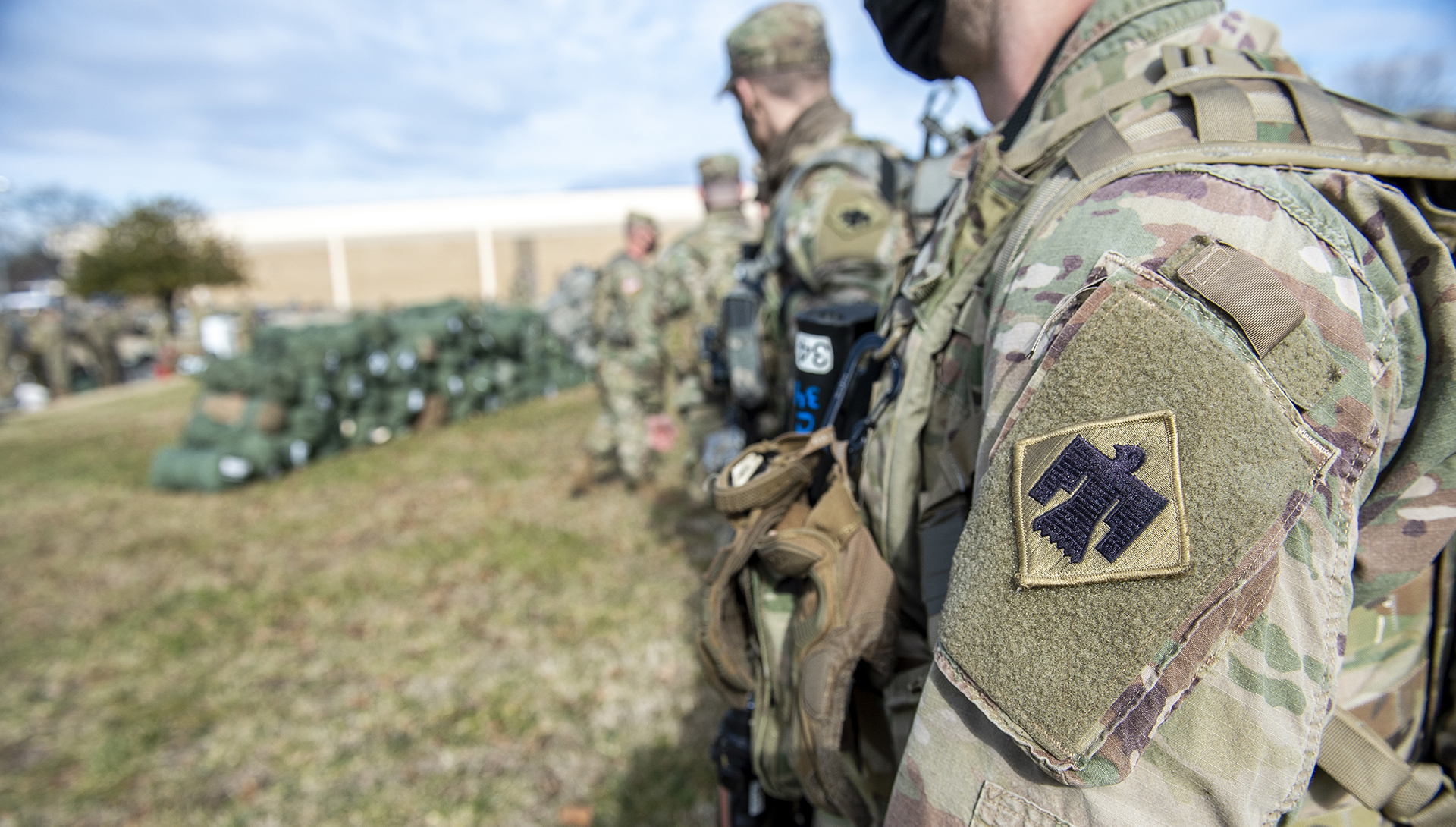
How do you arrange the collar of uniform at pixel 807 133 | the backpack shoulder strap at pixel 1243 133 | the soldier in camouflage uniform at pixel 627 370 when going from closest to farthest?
1. the backpack shoulder strap at pixel 1243 133
2. the collar of uniform at pixel 807 133
3. the soldier in camouflage uniform at pixel 627 370

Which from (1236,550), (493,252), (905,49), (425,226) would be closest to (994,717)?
(1236,550)

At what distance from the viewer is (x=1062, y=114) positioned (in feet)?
2.92

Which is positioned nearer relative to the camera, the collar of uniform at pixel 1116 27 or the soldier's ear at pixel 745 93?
the collar of uniform at pixel 1116 27

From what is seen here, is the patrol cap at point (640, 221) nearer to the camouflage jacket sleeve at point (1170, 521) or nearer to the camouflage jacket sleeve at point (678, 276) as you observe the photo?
the camouflage jacket sleeve at point (678, 276)

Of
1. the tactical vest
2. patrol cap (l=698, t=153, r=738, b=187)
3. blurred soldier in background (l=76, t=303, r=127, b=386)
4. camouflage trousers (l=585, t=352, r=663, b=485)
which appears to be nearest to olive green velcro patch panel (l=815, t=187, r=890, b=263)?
the tactical vest

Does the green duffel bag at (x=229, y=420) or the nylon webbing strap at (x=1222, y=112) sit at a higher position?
the nylon webbing strap at (x=1222, y=112)

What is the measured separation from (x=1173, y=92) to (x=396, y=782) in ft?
10.3

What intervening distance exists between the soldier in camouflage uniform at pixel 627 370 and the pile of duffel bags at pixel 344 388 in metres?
2.88

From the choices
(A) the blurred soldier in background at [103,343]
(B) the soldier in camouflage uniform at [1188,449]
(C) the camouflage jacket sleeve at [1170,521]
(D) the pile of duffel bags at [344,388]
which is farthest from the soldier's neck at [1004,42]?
(A) the blurred soldier in background at [103,343]

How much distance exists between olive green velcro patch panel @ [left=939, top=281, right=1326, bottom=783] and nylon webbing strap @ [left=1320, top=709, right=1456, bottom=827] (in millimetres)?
535

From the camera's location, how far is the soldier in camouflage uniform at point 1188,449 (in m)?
0.58

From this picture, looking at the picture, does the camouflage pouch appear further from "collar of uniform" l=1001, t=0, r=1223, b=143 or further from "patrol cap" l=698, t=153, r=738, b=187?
"patrol cap" l=698, t=153, r=738, b=187

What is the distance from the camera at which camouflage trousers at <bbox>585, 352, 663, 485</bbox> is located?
19.4 feet

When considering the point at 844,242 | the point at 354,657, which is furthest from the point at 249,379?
the point at 844,242
